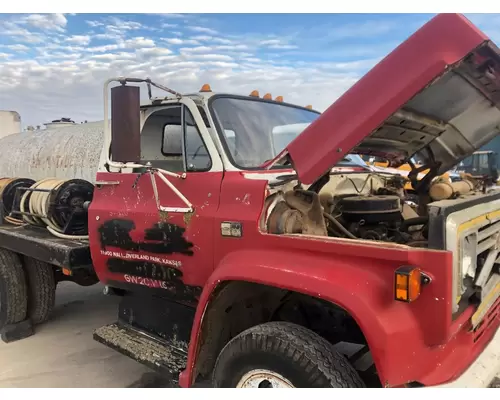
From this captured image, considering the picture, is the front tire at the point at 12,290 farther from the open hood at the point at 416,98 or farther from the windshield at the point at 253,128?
the open hood at the point at 416,98

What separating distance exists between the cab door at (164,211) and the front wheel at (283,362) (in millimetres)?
598

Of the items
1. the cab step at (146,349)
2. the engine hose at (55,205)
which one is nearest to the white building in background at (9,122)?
the engine hose at (55,205)

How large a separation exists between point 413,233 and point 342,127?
1.28m

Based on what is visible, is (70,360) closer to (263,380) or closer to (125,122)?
(263,380)

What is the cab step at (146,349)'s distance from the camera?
10.1 ft

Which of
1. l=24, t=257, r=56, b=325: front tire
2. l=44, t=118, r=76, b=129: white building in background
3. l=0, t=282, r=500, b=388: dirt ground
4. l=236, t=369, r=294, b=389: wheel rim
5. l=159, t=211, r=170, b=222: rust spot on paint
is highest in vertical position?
l=44, t=118, r=76, b=129: white building in background

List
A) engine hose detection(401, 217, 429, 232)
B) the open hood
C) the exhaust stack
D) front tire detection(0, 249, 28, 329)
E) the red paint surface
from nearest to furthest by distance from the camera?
the open hood < the exhaust stack < the red paint surface < engine hose detection(401, 217, 429, 232) < front tire detection(0, 249, 28, 329)

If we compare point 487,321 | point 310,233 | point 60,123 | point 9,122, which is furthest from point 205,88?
point 9,122

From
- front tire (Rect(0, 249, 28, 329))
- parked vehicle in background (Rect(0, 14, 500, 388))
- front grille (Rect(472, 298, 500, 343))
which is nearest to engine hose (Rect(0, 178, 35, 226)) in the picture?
front tire (Rect(0, 249, 28, 329))

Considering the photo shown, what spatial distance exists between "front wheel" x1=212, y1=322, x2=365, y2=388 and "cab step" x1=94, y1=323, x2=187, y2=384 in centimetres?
57

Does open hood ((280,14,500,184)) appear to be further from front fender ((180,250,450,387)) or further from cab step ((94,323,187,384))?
cab step ((94,323,187,384))

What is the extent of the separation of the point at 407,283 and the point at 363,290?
21 cm

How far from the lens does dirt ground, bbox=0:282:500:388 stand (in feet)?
12.7

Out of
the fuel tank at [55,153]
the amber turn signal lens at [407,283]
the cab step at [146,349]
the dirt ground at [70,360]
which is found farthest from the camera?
the fuel tank at [55,153]
